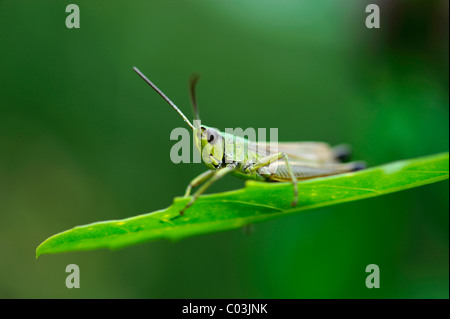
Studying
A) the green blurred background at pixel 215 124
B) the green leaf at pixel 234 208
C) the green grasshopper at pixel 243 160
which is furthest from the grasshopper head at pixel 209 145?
the green leaf at pixel 234 208

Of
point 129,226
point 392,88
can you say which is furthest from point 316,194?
point 392,88

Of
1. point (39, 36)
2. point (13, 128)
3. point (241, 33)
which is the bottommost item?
point (13, 128)

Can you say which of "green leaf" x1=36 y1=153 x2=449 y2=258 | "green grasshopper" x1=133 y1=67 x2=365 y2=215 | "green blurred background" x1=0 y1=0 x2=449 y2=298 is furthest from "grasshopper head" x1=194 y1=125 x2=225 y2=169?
"green leaf" x1=36 y1=153 x2=449 y2=258

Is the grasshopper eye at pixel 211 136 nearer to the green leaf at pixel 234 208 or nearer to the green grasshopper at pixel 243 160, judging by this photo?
the green grasshopper at pixel 243 160

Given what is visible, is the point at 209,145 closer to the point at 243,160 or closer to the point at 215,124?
the point at 243,160

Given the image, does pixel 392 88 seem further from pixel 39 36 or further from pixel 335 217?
pixel 39 36


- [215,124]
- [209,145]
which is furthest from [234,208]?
[215,124]

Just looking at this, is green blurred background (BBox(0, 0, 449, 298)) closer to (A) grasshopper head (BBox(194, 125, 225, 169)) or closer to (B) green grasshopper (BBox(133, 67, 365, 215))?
(B) green grasshopper (BBox(133, 67, 365, 215))
